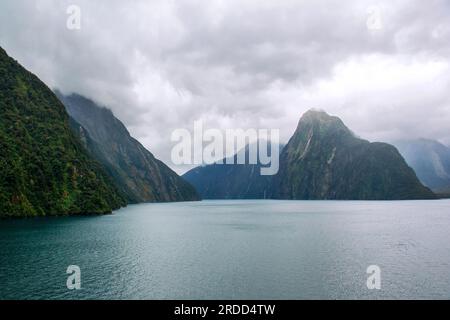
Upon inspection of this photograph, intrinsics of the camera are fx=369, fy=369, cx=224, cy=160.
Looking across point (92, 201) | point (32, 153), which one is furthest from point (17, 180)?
point (92, 201)

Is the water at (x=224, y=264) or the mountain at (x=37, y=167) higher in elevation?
the mountain at (x=37, y=167)

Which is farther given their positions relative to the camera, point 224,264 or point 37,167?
point 37,167

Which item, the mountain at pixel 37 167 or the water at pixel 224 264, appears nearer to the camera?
the water at pixel 224 264

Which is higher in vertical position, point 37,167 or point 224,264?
point 37,167

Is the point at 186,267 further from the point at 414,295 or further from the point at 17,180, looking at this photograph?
the point at 17,180

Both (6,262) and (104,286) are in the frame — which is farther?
(6,262)

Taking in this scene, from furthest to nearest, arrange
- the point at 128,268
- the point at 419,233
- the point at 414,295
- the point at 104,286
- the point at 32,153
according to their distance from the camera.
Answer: the point at 32,153 < the point at 419,233 < the point at 128,268 < the point at 104,286 < the point at 414,295

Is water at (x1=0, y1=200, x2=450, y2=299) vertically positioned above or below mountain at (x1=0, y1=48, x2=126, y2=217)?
below
